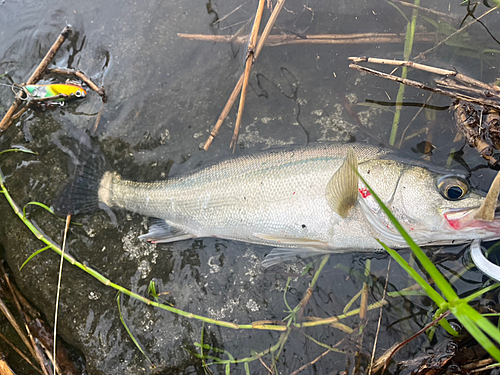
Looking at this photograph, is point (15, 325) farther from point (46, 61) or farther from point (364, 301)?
point (364, 301)

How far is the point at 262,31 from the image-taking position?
3100 millimetres

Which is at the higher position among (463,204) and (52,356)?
(463,204)

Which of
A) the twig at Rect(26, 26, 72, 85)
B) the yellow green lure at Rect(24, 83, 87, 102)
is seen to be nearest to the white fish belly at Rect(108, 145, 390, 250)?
the yellow green lure at Rect(24, 83, 87, 102)

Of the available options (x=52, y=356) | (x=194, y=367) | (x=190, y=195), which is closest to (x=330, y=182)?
(x=190, y=195)

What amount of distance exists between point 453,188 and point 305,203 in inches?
42.1

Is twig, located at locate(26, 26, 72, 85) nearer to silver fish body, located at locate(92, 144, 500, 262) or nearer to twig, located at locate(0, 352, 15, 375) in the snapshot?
silver fish body, located at locate(92, 144, 500, 262)

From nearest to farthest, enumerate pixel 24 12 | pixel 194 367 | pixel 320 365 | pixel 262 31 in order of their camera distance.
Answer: pixel 320 365
pixel 194 367
pixel 262 31
pixel 24 12

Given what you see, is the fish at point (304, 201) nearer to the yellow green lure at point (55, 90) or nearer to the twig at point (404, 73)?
the twig at point (404, 73)

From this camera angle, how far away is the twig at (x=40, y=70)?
3.17 m

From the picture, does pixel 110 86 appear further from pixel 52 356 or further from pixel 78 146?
pixel 52 356

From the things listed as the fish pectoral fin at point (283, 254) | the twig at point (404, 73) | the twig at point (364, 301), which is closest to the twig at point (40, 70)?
the fish pectoral fin at point (283, 254)

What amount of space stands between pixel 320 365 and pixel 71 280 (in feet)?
8.12

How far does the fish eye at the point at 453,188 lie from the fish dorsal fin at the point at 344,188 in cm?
62

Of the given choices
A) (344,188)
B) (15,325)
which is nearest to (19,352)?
(15,325)
